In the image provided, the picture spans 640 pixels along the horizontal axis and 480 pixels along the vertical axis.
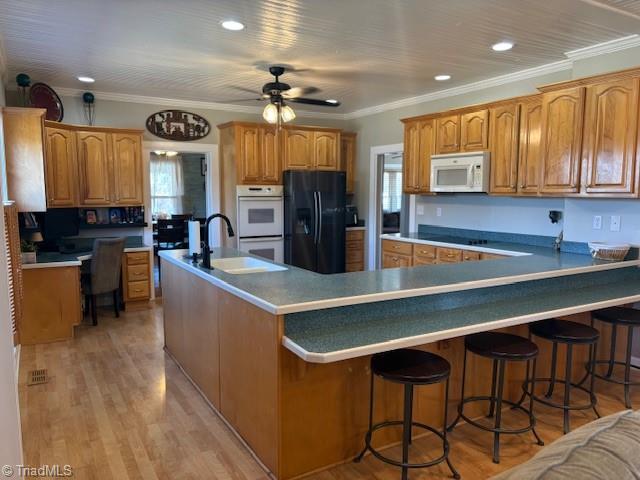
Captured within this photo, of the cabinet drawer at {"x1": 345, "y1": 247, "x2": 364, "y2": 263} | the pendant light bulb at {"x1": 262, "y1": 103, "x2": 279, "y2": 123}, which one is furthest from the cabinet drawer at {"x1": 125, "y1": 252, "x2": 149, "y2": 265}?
the cabinet drawer at {"x1": 345, "y1": 247, "x2": 364, "y2": 263}

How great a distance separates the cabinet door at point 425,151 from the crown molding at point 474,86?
20.6 inches

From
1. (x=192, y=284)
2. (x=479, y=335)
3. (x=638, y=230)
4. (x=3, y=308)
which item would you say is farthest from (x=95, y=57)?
(x=638, y=230)

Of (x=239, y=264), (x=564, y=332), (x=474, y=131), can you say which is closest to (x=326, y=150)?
(x=474, y=131)

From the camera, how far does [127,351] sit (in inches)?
160

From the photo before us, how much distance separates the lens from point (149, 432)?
8.83 feet

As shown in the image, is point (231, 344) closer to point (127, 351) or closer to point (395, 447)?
point (395, 447)

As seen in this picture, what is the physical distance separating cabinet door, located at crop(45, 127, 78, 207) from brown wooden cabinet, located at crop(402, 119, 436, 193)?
3.75 meters

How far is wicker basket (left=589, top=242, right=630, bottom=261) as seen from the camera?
3436 mm

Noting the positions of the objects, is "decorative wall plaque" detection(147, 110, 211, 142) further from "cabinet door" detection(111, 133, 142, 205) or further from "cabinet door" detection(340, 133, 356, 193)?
"cabinet door" detection(340, 133, 356, 193)

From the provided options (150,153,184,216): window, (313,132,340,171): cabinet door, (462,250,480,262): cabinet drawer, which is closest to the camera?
(462,250,480,262): cabinet drawer

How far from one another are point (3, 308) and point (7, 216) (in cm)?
199

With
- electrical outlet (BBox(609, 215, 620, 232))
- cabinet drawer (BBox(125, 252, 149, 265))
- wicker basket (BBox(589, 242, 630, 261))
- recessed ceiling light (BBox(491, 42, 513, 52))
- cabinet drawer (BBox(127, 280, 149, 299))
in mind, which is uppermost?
recessed ceiling light (BBox(491, 42, 513, 52))

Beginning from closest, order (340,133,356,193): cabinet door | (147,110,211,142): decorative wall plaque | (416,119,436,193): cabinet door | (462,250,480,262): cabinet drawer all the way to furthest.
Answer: (462,250,480,262): cabinet drawer
(416,119,436,193): cabinet door
(147,110,211,142): decorative wall plaque
(340,133,356,193): cabinet door

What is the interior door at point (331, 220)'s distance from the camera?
6031 mm
